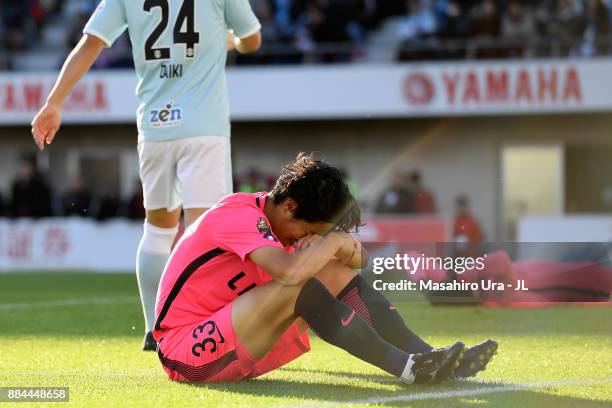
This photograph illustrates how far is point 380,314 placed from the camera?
4891 millimetres

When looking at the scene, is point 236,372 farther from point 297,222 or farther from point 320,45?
point 320,45

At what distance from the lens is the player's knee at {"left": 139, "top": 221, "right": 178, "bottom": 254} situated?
6.38m

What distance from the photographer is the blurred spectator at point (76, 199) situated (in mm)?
19078

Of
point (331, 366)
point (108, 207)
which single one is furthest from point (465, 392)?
point (108, 207)

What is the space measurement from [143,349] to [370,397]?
2.01 metres

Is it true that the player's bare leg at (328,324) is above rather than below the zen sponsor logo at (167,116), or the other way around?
below

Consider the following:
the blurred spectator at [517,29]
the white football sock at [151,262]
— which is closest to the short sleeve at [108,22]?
the white football sock at [151,262]

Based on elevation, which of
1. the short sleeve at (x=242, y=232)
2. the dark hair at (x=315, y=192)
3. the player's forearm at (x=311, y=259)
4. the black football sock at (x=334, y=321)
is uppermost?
the dark hair at (x=315, y=192)

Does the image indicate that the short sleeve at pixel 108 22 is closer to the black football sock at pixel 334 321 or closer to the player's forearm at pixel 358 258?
the player's forearm at pixel 358 258

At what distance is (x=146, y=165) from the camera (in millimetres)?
6340

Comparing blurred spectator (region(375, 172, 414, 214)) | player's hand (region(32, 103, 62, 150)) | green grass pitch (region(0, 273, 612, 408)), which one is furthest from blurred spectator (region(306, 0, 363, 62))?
player's hand (region(32, 103, 62, 150))

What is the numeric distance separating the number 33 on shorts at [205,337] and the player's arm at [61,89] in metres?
1.45

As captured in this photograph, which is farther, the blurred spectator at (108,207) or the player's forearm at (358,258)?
the blurred spectator at (108,207)

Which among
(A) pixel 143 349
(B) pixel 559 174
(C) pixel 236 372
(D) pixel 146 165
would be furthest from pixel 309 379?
(B) pixel 559 174
